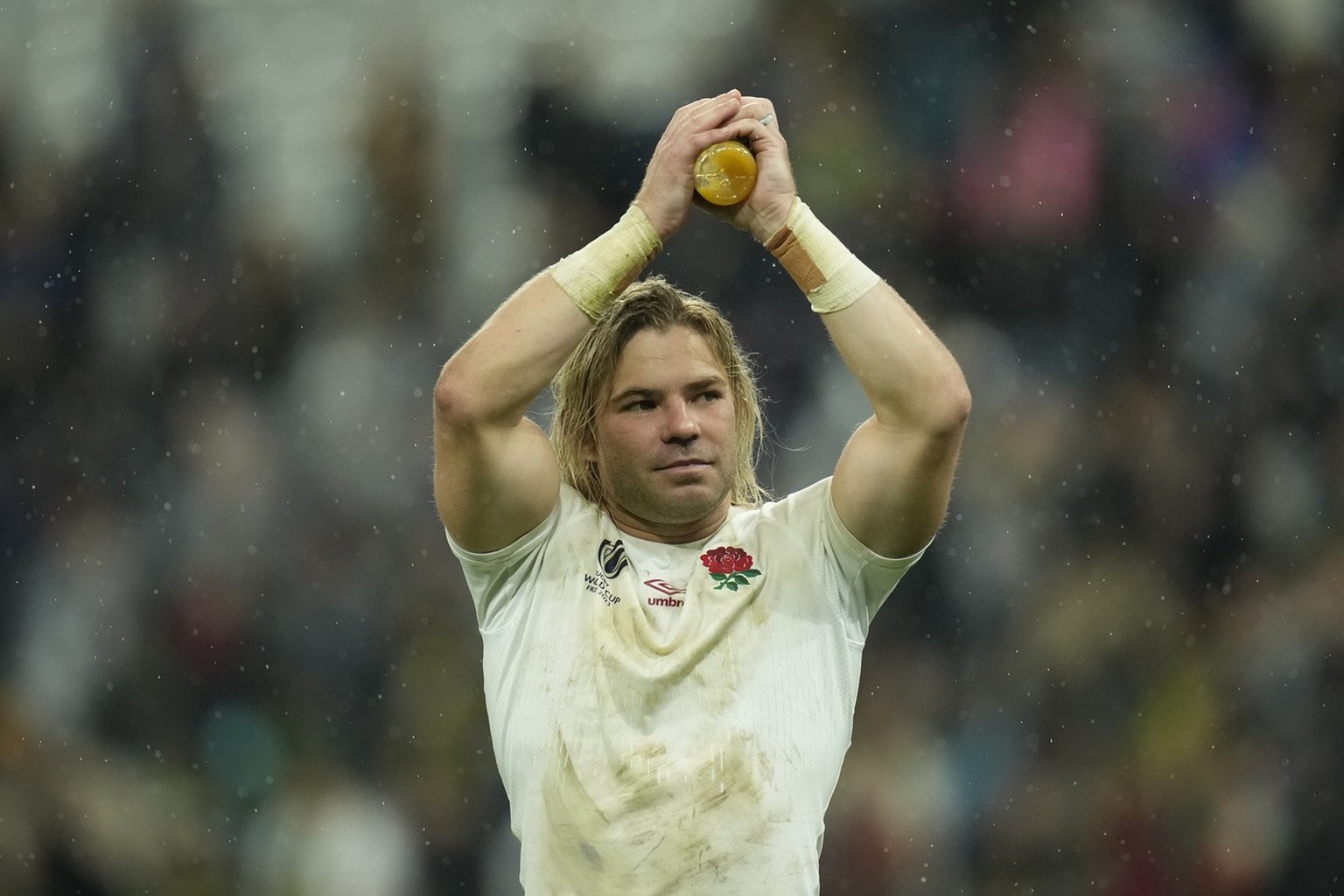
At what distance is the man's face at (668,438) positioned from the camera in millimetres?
2840

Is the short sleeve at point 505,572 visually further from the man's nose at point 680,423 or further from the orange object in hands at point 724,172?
the orange object in hands at point 724,172

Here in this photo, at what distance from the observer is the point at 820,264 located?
8.86ft

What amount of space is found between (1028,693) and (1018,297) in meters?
1.29

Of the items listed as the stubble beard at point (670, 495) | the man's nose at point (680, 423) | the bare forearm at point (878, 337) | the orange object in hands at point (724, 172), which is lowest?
the stubble beard at point (670, 495)

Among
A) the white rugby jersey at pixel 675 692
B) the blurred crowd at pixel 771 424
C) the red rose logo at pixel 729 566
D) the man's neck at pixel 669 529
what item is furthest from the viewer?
the blurred crowd at pixel 771 424

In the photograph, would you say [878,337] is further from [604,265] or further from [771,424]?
[771,424]

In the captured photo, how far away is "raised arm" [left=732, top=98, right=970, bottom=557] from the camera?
105 inches

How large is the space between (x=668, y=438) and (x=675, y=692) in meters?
0.46

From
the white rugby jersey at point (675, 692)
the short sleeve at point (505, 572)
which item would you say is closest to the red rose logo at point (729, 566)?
the white rugby jersey at point (675, 692)

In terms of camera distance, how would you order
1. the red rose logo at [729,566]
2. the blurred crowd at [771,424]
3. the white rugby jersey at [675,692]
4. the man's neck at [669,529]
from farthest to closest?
the blurred crowd at [771,424] < the man's neck at [669,529] < the red rose logo at [729,566] < the white rugby jersey at [675,692]

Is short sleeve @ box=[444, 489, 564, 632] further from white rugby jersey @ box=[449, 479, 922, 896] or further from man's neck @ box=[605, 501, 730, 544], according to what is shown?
man's neck @ box=[605, 501, 730, 544]

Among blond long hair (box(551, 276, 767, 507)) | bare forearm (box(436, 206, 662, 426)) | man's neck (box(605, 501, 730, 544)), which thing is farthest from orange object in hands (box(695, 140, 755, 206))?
man's neck (box(605, 501, 730, 544))

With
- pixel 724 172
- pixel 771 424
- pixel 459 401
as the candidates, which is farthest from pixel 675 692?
pixel 771 424

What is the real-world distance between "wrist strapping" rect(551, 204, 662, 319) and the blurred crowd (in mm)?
2396
